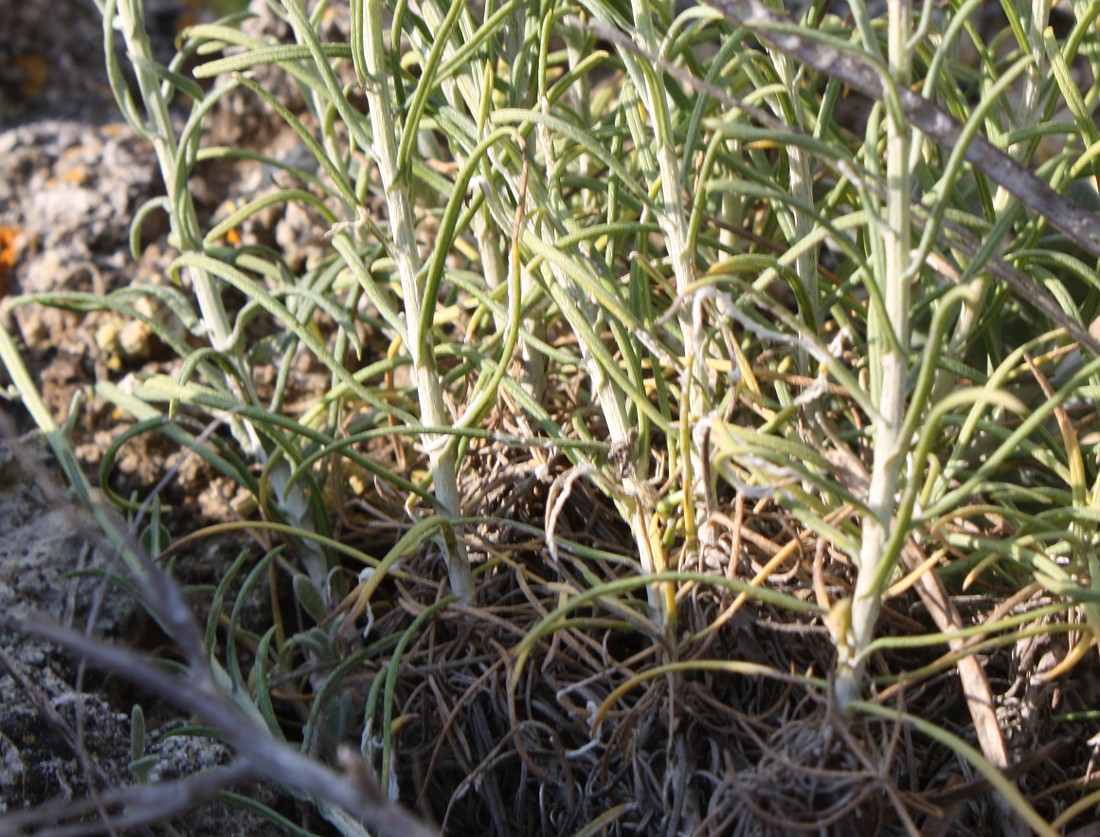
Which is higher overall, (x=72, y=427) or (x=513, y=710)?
(x=72, y=427)

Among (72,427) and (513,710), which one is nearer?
(513,710)

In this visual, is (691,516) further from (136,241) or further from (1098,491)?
(136,241)

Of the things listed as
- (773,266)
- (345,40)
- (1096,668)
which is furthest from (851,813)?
(345,40)

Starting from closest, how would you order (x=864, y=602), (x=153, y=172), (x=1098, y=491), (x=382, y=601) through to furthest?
(x=864, y=602) < (x=1098, y=491) < (x=382, y=601) < (x=153, y=172)

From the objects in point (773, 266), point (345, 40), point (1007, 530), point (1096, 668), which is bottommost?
point (1096, 668)

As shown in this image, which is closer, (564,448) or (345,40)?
(564,448)

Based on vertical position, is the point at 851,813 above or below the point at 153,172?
below

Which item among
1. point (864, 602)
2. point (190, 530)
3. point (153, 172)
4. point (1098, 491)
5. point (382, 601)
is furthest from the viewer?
point (153, 172)

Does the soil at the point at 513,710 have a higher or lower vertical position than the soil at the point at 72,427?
lower

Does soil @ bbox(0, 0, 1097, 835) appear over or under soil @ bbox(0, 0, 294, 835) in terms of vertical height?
under
